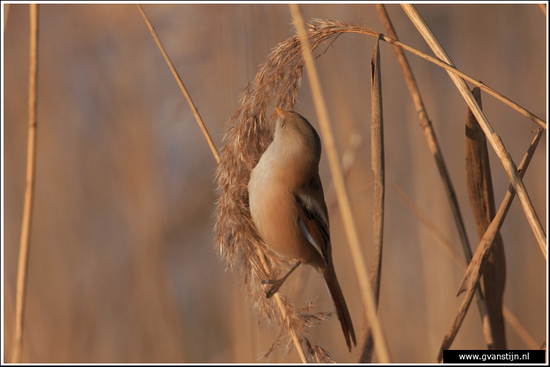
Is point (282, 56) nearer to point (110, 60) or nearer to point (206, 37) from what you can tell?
point (206, 37)

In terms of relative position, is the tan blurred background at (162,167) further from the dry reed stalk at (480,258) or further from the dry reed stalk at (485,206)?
the dry reed stalk at (480,258)

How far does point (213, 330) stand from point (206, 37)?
2209 millimetres

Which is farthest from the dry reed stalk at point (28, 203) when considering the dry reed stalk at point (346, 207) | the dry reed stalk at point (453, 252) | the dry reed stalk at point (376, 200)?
the dry reed stalk at point (453, 252)

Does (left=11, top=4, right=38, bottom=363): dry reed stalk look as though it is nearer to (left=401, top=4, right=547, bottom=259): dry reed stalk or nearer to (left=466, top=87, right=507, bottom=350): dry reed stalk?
(left=401, top=4, right=547, bottom=259): dry reed stalk

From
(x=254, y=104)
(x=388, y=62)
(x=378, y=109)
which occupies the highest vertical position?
(x=388, y=62)

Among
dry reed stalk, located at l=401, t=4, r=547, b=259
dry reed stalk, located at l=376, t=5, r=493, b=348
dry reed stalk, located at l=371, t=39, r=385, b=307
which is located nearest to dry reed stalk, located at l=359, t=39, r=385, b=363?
dry reed stalk, located at l=371, t=39, r=385, b=307

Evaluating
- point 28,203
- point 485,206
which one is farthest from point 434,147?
point 28,203

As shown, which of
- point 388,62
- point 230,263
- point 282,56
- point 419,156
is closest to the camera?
point 282,56

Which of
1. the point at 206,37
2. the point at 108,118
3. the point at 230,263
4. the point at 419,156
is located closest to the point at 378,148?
the point at 230,263

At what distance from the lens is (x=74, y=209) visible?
3.15 metres

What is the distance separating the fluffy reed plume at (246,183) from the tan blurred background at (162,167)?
1.05m

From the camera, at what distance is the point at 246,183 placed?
188 centimetres

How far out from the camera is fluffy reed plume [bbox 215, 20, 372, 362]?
5.37 ft

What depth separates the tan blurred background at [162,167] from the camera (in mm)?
2969
